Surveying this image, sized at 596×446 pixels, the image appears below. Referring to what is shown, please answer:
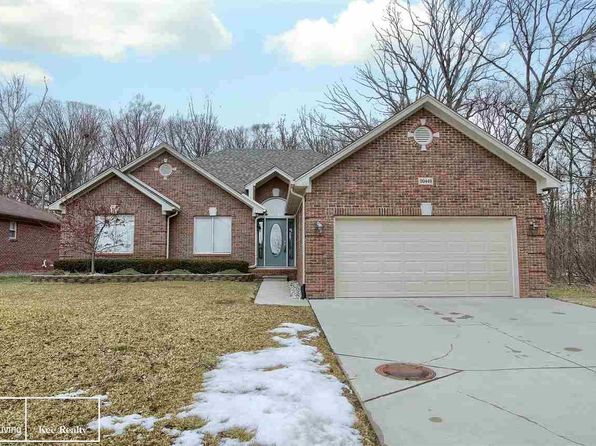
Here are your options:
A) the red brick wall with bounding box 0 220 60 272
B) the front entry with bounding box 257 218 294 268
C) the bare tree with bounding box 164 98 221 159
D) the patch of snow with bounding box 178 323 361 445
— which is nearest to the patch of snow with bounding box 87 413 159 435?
the patch of snow with bounding box 178 323 361 445

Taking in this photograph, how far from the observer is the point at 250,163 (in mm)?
22219

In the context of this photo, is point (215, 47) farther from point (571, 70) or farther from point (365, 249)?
point (571, 70)

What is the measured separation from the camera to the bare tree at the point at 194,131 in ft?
123

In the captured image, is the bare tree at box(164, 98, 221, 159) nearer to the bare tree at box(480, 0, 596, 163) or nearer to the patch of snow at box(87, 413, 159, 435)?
the bare tree at box(480, 0, 596, 163)

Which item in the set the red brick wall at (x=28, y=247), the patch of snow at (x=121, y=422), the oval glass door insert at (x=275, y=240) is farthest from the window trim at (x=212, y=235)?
the patch of snow at (x=121, y=422)

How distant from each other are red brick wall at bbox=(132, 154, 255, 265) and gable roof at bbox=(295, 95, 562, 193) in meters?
7.29

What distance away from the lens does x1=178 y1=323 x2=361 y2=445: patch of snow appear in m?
3.25

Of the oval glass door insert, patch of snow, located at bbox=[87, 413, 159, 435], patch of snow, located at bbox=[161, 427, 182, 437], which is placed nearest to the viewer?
patch of snow, located at bbox=[161, 427, 182, 437]

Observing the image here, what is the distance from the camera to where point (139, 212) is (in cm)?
1697

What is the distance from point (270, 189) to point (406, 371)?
1501cm

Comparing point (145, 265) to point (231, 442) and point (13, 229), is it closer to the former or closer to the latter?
point (13, 229)

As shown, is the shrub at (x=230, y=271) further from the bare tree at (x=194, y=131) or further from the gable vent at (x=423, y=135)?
the bare tree at (x=194, y=131)

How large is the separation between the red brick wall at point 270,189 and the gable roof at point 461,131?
8.25 meters

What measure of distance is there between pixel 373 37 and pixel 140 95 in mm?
22540
